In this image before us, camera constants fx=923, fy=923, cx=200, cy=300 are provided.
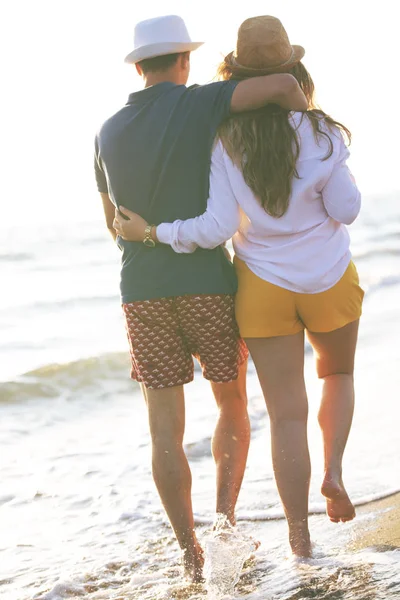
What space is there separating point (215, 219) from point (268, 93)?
0.45 metres

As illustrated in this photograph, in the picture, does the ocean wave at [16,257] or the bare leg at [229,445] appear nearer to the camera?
the bare leg at [229,445]

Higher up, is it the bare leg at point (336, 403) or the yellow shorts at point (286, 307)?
the yellow shorts at point (286, 307)

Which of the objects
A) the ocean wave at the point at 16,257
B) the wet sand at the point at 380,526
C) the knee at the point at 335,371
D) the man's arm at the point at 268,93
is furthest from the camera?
the ocean wave at the point at 16,257

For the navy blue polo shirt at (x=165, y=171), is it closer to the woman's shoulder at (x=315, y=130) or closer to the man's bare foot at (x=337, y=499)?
the woman's shoulder at (x=315, y=130)

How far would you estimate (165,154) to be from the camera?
10.4ft

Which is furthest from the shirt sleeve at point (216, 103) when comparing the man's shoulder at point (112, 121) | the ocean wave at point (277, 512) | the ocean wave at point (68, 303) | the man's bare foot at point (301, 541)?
the ocean wave at point (68, 303)

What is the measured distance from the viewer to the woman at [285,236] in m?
3.11

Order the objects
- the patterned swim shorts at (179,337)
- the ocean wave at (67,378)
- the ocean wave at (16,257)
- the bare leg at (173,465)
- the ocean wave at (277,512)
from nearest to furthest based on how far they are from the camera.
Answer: the patterned swim shorts at (179,337) < the bare leg at (173,465) < the ocean wave at (277,512) < the ocean wave at (67,378) < the ocean wave at (16,257)

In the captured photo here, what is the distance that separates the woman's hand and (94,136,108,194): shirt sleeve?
174 millimetres

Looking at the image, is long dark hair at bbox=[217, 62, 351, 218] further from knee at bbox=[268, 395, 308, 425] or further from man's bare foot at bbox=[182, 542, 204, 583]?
man's bare foot at bbox=[182, 542, 204, 583]

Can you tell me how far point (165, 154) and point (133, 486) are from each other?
2416mm

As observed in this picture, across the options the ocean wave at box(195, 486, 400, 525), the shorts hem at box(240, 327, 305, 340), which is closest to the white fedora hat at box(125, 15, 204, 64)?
the shorts hem at box(240, 327, 305, 340)

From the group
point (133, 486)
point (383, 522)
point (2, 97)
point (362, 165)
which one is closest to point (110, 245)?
point (2, 97)

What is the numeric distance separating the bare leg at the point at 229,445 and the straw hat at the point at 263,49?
3.95 ft
